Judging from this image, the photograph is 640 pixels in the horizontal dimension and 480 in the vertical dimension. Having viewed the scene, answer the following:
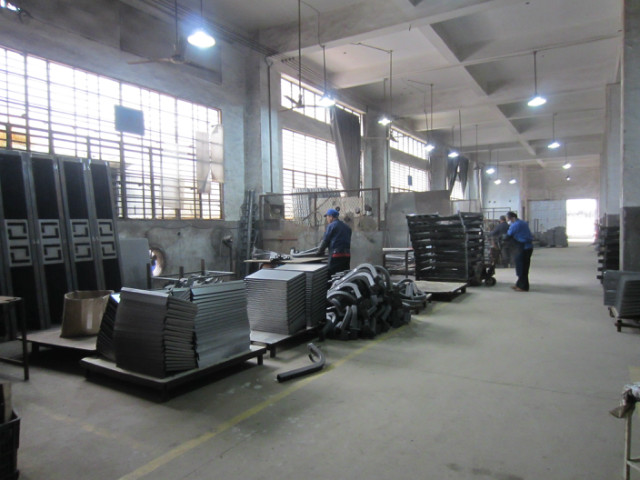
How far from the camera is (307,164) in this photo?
45.8 feet

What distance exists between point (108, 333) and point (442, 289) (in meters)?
5.97

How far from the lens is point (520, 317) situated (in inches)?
264

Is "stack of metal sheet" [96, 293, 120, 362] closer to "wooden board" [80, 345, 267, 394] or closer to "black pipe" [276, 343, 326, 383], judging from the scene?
"wooden board" [80, 345, 267, 394]

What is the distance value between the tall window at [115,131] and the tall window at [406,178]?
9.79 m

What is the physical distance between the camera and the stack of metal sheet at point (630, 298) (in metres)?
5.68

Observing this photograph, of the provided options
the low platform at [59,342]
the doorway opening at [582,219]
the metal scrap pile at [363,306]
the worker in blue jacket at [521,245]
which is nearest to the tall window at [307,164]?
the worker in blue jacket at [521,245]

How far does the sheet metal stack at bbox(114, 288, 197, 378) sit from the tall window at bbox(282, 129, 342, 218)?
7880mm

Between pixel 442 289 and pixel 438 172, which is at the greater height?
pixel 438 172

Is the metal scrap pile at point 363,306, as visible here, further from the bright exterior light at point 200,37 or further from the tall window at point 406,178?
the tall window at point 406,178

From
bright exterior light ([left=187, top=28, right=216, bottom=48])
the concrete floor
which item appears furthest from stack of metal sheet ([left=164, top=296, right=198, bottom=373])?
bright exterior light ([left=187, top=28, right=216, bottom=48])

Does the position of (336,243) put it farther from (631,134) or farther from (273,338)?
(631,134)

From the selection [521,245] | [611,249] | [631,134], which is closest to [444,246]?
[521,245]

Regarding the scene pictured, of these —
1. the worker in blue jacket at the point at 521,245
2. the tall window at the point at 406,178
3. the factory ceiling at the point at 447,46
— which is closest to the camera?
the worker in blue jacket at the point at 521,245

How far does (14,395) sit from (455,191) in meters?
24.5
